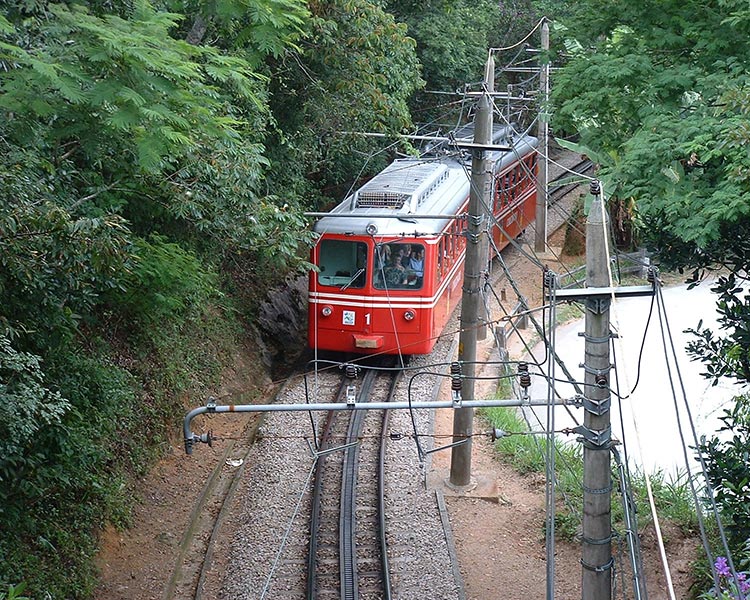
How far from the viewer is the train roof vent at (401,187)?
16250 millimetres

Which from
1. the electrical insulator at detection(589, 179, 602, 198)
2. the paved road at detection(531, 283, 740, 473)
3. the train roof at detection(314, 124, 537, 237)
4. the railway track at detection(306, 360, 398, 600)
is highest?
the electrical insulator at detection(589, 179, 602, 198)

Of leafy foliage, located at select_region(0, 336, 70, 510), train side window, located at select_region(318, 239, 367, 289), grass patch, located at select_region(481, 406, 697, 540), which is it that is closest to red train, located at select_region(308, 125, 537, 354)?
train side window, located at select_region(318, 239, 367, 289)

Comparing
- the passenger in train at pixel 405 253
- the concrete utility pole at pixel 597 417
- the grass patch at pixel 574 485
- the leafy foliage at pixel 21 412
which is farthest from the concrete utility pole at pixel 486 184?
the leafy foliage at pixel 21 412

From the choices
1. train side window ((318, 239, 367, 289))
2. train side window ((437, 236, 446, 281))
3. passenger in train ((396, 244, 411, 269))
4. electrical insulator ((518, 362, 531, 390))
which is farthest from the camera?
train side window ((437, 236, 446, 281))

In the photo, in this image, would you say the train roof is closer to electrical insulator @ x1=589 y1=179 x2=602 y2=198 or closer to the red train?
the red train

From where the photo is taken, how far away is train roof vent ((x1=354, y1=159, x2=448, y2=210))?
1625 cm

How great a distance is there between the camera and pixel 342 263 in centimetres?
1609

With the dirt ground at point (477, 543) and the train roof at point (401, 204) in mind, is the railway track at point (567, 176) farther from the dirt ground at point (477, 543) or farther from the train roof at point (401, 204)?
the dirt ground at point (477, 543)

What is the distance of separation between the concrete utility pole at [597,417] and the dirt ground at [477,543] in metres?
3.62

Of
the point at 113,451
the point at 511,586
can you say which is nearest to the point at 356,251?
the point at 113,451

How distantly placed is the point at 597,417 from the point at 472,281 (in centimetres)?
519

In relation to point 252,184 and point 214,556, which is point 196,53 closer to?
point 252,184

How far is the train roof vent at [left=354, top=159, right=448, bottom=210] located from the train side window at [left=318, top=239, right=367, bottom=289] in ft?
2.69

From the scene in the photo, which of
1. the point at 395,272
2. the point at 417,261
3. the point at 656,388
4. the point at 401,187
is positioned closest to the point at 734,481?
the point at 417,261
